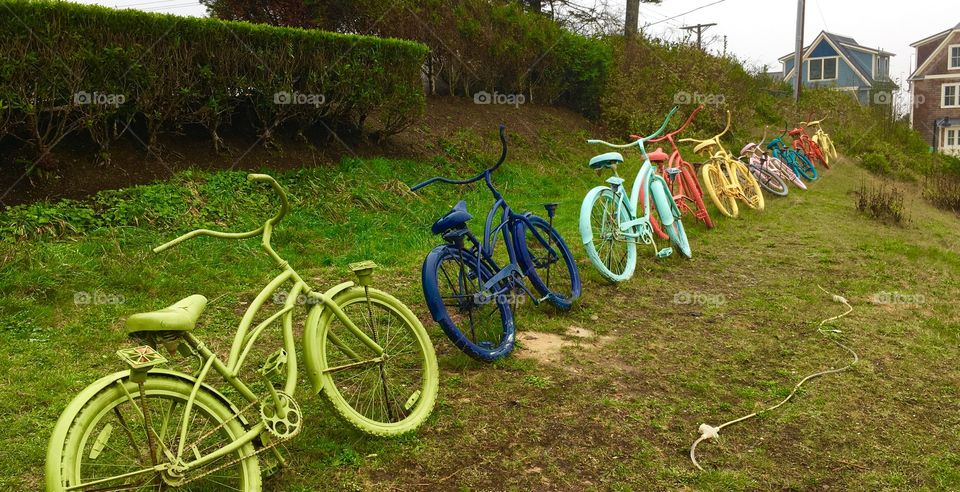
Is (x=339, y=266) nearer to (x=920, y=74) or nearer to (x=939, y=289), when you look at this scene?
(x=939, y=289)

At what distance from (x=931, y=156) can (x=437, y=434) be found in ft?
67.0

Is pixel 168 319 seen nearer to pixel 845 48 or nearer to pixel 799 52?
pixel 799 52

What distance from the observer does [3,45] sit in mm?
6145

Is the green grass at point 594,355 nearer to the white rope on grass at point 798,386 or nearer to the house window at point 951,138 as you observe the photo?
the white rope on grass at point 798,386

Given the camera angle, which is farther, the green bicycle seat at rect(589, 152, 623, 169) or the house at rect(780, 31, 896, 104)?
the house at rect(780, 31, 896, 104)

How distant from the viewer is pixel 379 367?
360cm

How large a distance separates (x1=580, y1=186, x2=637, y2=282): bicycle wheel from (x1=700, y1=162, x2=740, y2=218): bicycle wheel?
293cm

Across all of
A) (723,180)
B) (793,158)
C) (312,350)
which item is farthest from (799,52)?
(312,350)

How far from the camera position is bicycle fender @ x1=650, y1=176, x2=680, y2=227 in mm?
7066

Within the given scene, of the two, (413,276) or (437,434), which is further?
(413,276)

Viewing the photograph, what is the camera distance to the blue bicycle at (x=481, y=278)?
409cm

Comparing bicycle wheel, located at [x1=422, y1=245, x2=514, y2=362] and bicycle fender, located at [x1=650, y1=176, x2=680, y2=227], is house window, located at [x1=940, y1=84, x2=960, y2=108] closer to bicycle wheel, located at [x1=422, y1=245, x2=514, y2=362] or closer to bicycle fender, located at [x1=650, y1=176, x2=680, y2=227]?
bicycle fender, located at [x1=650, y1=176, x2=680, y2=227]

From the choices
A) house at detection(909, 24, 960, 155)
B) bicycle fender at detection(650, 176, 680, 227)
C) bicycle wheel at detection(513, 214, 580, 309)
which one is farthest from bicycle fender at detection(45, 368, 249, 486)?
house at detection(909, 24, 960, 155)

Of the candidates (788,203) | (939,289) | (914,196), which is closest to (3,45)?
(939,289)
